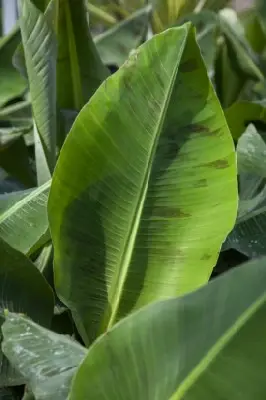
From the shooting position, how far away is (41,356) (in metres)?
0.32

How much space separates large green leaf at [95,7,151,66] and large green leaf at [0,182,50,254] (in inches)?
17.3

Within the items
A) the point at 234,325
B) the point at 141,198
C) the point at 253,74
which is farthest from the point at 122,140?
the point at 253,74

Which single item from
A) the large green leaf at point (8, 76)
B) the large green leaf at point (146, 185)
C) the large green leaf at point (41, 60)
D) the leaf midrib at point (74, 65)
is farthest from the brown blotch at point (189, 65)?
the large green leaf at point (8, 76)

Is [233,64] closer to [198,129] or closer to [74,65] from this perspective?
[74,65]

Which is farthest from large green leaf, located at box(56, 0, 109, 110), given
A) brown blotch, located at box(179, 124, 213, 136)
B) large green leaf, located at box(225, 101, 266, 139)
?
brown blotch, located at box(179, 124, 213, 136)

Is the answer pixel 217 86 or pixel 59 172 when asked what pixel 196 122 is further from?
pixel 217 86

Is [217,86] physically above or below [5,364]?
above

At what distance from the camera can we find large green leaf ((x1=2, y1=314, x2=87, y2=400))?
1.00ft

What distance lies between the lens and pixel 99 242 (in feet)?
1.26

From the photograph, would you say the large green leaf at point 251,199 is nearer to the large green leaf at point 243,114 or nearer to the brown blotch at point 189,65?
the large green leaf at point 243,114

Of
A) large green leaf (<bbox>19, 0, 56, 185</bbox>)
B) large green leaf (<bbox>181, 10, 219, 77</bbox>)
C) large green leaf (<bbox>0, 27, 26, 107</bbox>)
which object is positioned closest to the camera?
large green leaf (<bbox>19, 0, 56, 185</bbox>)

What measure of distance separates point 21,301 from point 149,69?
7.2 inches

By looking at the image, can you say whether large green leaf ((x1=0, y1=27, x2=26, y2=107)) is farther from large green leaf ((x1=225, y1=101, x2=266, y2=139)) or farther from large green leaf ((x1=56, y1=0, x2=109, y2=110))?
large green leaf ((x1=225, y1=101, x2=266, y2=139))

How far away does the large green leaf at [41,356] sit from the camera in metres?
0.30
